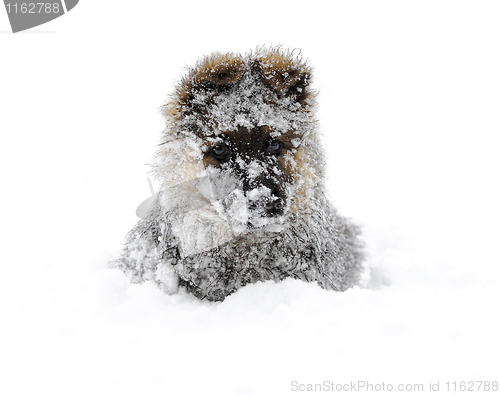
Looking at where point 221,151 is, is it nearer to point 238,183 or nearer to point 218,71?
point 238,183

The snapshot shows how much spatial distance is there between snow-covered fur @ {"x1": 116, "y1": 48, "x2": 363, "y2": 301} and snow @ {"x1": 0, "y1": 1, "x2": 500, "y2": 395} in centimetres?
22

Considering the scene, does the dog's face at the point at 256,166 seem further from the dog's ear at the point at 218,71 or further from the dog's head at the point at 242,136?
the dog's ear at the point at 218,71

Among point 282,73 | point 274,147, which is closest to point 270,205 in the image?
point 274,147

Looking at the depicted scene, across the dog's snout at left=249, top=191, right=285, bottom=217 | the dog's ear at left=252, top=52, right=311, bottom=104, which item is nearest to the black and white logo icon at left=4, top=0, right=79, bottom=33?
the dog's ear at left=252, top=52, right=311, bottom=104

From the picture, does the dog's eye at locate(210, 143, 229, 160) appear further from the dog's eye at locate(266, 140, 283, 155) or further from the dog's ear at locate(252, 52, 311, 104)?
the dog's ear at locate(252, 52, 311, 104)

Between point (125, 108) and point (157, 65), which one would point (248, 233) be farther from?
point (157, 65)

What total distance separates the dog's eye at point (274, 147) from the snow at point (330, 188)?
66 centimetres

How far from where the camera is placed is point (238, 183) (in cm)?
297

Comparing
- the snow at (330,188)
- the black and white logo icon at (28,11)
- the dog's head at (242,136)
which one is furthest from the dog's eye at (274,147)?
the black and white logo icon at (28,11)

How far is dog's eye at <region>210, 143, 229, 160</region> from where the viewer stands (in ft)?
10.1

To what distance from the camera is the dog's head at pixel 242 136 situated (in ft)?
9.86

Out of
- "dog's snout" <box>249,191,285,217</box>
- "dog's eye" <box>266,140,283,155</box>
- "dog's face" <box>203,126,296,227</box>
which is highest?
"dog's eye" <box>266,140,283,155</box>

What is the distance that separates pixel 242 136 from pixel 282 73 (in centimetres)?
59

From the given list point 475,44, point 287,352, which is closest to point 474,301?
point 287,352
